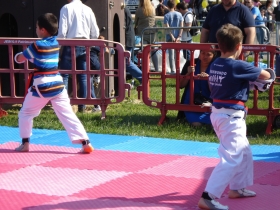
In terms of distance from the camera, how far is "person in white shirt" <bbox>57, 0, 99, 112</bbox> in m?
10.9

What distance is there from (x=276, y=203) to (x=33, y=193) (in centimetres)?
227

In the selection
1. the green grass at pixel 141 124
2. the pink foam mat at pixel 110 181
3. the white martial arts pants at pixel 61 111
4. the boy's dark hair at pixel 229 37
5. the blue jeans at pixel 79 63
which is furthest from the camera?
the blue jeans at pixel 79 63

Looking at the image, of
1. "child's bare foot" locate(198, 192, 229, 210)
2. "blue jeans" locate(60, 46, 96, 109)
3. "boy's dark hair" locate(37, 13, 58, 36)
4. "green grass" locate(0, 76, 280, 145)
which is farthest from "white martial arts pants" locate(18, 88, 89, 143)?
"blue jeans" locate(60, 46, 96, 109)

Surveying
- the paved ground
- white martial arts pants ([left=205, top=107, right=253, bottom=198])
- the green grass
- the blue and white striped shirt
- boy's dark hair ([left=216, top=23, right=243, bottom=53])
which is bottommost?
the green grass

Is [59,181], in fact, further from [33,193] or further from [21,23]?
[21,23]

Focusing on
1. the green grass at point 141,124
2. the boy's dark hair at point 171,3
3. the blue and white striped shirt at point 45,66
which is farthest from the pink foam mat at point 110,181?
the boy's dark hair at point 171,3

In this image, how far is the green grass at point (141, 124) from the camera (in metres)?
9.38

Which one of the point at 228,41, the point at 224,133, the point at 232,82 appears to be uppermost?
the point at 228,41

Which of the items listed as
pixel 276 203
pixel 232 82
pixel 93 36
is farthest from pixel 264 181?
pixel 93 36

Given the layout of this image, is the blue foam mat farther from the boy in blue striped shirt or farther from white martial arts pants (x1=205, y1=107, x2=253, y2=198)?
white martial arts pants (x1=205, y1=107, x2=253, y2=198)

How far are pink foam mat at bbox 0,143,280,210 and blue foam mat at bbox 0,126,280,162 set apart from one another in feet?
1.20

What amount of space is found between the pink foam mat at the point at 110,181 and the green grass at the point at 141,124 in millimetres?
1352

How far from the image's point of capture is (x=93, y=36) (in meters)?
11.3

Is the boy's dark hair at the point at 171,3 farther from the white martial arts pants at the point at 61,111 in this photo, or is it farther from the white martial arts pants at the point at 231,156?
the white martial arts pants at the point at 231,156
